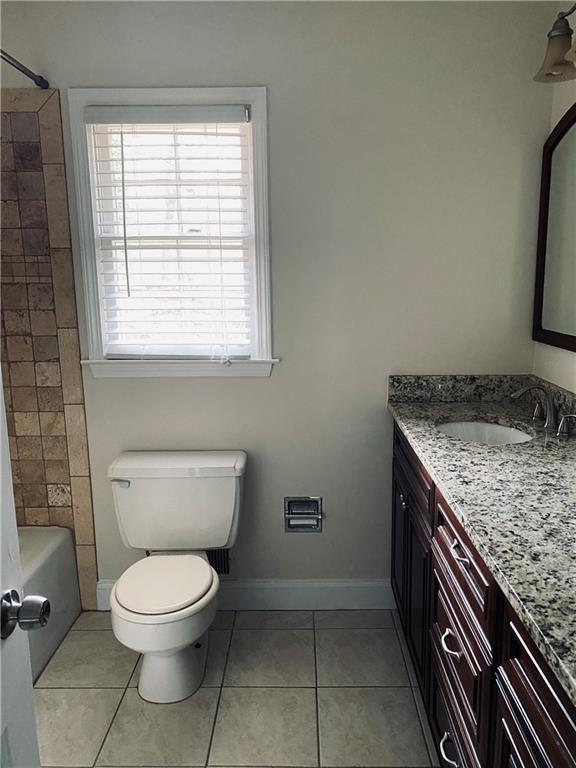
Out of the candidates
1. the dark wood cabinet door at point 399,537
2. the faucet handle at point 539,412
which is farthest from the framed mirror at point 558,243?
the dark wood cabinet door at point 399,537

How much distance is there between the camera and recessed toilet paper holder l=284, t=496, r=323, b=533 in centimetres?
258

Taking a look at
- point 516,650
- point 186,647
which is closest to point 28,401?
point 186,647

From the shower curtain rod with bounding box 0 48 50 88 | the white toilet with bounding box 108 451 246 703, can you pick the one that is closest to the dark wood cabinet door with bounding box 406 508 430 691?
the white toilet with bounding box 108 451 246 703

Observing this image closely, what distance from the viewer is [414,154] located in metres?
2.30

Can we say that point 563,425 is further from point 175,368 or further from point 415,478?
point 175,368

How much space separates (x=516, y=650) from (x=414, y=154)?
185 cm

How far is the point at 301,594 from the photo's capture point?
8.65 ft

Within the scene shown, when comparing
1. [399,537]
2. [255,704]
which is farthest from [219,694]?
[399,537]

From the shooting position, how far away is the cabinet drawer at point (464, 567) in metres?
1.23

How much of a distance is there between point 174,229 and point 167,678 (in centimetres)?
170

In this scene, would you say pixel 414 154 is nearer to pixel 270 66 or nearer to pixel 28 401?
pixel 270 66

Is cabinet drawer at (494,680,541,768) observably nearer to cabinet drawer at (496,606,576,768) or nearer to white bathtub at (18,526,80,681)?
cabinet drawer at (496,606,576,768)

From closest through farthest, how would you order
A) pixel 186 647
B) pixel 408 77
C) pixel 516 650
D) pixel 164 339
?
pixel 516 650, pixel 186 647, pixel 408 77, pixel 164 339

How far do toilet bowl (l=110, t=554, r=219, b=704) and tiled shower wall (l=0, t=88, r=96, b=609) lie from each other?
604 millimetres
